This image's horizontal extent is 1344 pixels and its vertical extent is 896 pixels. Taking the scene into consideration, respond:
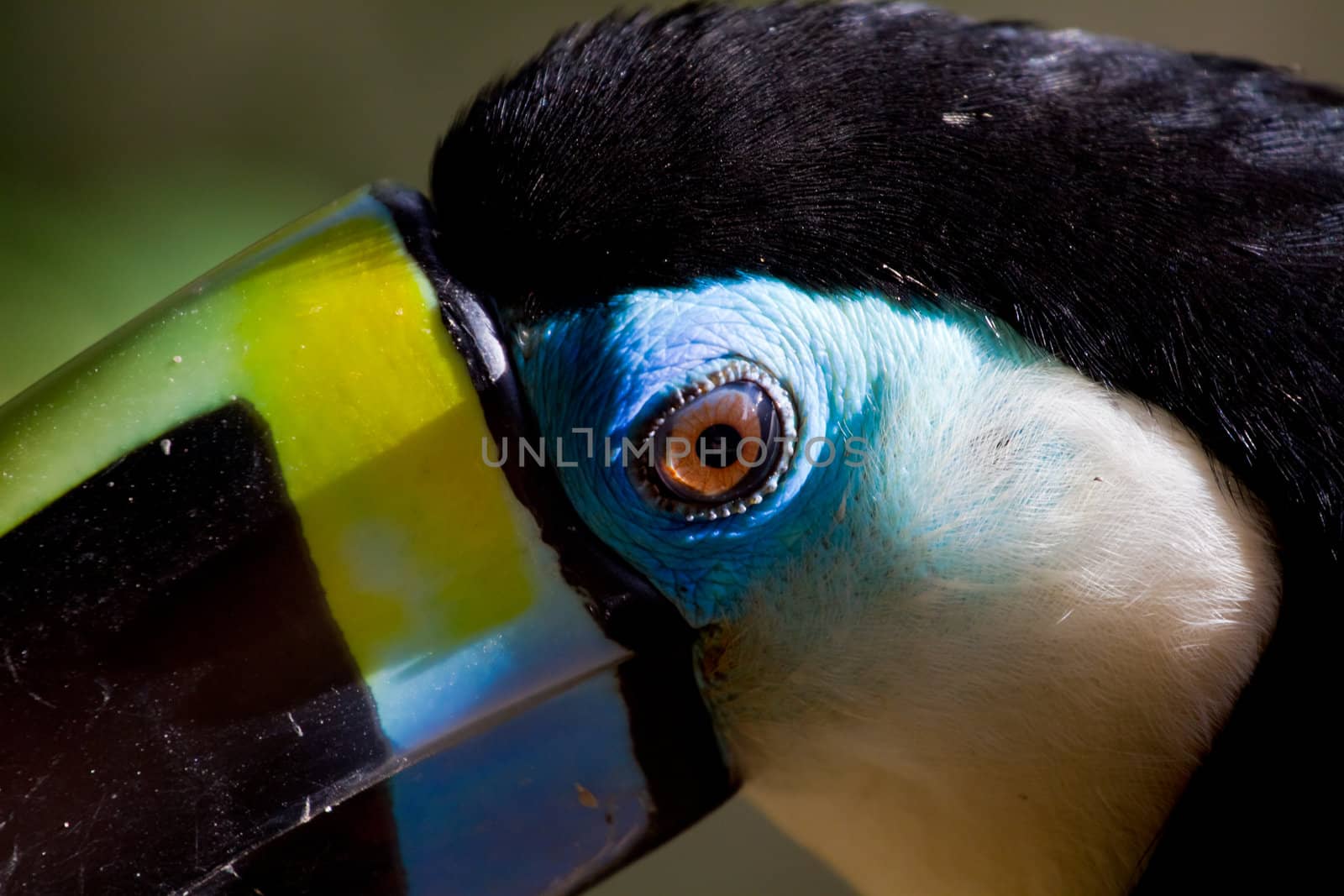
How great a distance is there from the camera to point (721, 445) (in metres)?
1.69

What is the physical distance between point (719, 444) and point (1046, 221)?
47 cm

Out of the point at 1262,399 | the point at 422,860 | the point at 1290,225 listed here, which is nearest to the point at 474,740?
the point at 422,860

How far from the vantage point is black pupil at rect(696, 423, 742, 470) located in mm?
1685

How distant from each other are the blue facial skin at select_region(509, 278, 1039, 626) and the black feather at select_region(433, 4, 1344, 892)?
0.11ft

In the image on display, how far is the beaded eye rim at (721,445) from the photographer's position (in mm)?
1681

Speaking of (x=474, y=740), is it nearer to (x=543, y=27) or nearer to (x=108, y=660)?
(x=108, y=660)

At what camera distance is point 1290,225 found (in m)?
1.64

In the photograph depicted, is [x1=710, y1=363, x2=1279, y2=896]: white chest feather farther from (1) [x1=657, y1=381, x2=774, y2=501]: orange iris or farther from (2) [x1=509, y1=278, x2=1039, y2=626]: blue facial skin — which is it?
(1) [x1=657, y1=381, x2=774, y2=501]: orange iris

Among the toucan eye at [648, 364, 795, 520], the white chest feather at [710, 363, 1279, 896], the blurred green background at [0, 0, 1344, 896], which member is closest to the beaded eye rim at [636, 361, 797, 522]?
the toucan eye at [648, 364, 795, 520]

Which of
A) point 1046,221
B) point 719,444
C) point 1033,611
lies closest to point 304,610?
point 719,444

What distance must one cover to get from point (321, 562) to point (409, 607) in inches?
4.6

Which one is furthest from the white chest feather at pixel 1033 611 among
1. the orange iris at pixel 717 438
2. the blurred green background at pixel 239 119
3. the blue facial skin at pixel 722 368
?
the blurred green background at pixel 239 119

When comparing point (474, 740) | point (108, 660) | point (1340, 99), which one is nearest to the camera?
point (108, 660)

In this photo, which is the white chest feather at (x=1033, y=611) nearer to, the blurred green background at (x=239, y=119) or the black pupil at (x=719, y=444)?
the black pupil at (x=719, y=444)
